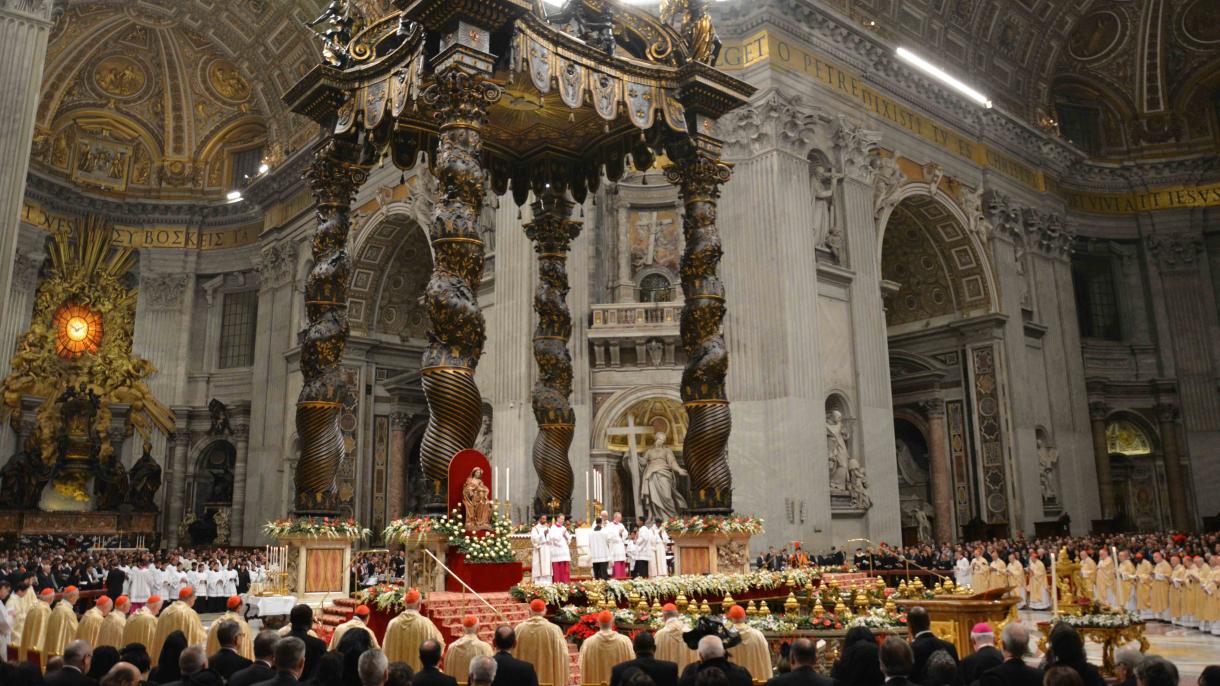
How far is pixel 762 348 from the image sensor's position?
620 inches

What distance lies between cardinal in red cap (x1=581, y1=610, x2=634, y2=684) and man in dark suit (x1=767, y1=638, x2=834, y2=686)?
5.67 feet

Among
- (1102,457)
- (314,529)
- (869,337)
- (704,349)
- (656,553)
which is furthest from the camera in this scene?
(1102,457)

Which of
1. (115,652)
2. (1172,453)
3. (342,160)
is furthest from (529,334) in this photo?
(1172,453)

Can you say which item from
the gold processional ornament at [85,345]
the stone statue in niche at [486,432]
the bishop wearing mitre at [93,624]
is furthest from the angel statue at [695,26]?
the gold processional ornament at [85,345]

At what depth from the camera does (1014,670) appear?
370 cm

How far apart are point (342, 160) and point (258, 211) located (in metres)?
20.3

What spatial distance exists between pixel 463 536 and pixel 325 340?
251 cm

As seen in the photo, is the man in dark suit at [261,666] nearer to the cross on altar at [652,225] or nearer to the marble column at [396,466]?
the cross on altar at [652,225]

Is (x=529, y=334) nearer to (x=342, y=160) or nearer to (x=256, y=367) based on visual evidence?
(x=342, y=160)

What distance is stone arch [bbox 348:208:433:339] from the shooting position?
71.2ft

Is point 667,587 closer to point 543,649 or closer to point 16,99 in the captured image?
point 543,649

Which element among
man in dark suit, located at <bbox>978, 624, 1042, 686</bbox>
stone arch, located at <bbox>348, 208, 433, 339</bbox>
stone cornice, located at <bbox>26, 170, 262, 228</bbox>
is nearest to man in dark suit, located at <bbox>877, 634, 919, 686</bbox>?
man in dark suit, located at <bbox>978, 624, 1042, 686</bbox>

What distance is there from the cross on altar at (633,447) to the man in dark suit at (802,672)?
12.2 metres

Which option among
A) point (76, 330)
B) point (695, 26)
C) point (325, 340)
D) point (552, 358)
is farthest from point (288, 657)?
point (76, 330)
